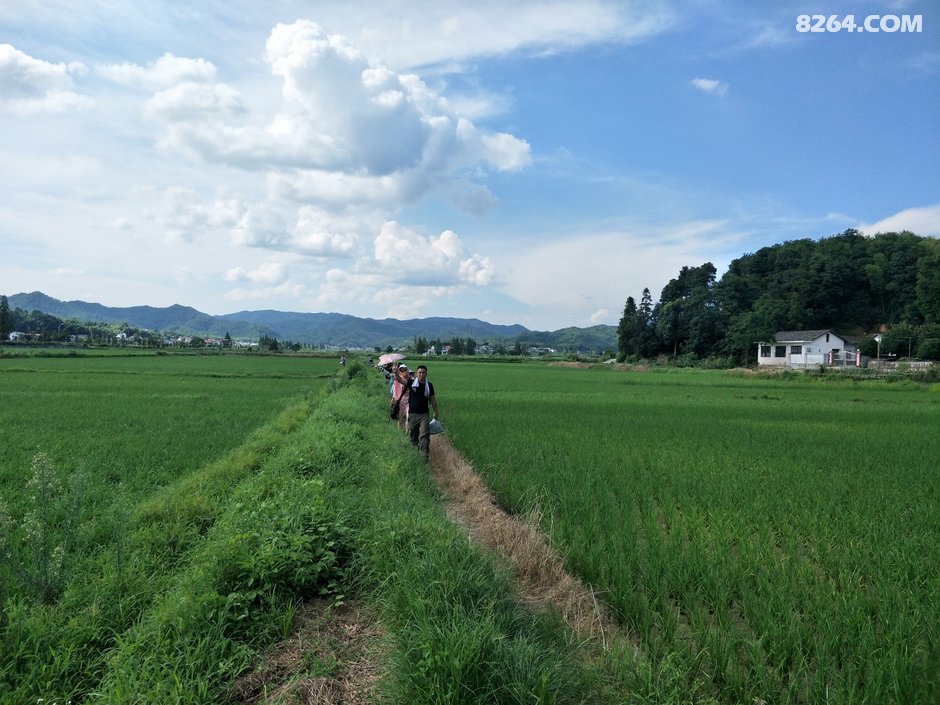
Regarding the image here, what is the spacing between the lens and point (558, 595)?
421 cm

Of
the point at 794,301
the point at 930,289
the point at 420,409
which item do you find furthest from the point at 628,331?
the point at 420,409

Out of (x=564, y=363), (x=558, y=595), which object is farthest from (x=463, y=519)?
(x=564, y=363)

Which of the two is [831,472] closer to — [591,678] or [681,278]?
[591,678]

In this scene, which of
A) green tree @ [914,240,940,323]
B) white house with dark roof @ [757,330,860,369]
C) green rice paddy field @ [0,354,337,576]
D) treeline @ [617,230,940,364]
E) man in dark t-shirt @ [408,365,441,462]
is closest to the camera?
green rice paddy field @ [0,354,337,576]

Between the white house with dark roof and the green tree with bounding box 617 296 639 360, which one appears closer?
the white house with dark roof

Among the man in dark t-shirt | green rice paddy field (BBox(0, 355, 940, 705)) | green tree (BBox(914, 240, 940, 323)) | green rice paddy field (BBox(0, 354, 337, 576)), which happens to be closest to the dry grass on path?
green rice paddy field (BBox(0, 355, 940, 705))

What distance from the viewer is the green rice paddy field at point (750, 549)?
3.21 m

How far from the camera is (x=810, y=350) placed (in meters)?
55.2

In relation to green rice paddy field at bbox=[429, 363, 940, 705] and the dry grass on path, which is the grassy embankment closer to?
Result: the dry grass on path

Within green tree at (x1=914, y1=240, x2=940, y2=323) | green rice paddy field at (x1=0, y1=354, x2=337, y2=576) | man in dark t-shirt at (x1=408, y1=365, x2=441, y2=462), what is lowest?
green rice paddy field at (x1=0, y1=354, x2=337, y2=576)

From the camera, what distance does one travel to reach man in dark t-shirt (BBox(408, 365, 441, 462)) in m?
9.37

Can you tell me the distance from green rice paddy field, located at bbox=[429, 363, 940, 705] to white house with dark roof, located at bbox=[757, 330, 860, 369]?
4781cm

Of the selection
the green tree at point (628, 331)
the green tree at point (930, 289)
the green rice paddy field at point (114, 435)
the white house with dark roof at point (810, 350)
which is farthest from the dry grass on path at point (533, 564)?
the green tree at point (628, 331)

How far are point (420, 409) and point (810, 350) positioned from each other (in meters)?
58.1
